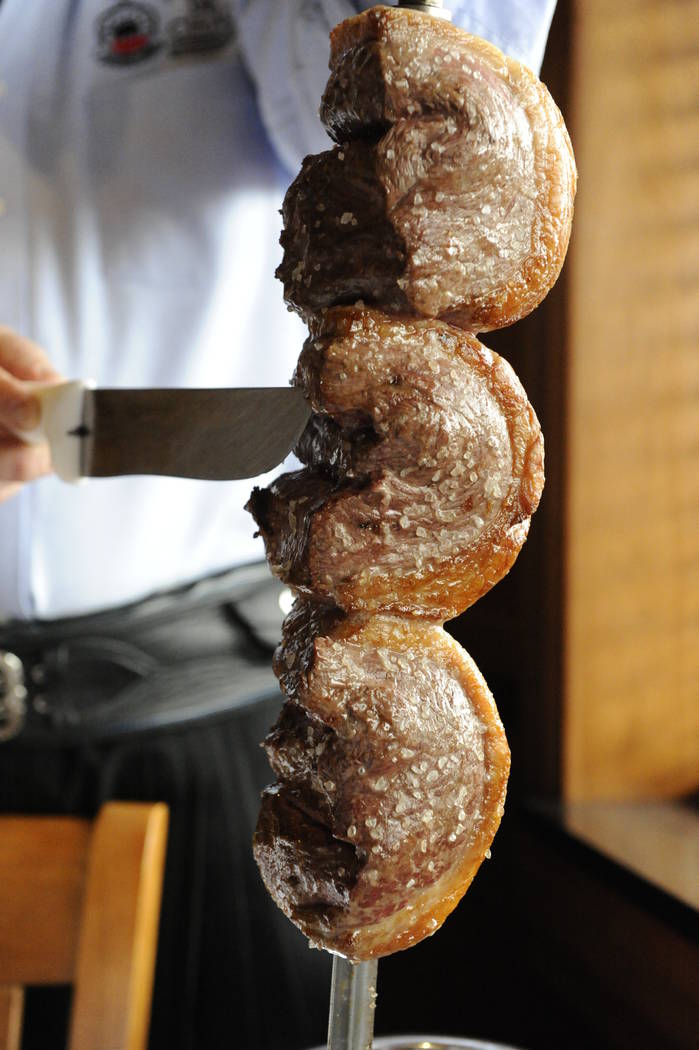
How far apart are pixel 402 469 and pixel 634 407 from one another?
0.86 m

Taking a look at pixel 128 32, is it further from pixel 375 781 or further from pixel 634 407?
pixel 375 781

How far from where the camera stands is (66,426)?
2.17 ft

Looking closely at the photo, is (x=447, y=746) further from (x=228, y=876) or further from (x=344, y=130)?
(x=228, y=876)

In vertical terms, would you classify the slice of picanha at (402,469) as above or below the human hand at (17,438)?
above

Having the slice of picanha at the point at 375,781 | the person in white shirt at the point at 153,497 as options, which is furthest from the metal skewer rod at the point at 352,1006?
the person in white shirt at the point at 153,497

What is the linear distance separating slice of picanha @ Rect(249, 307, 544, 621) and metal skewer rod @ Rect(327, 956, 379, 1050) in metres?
0.18

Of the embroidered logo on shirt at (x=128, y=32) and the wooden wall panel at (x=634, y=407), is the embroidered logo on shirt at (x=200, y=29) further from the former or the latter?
the wooden wall panel at (x=634, y=407)

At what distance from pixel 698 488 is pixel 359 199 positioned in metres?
0.93

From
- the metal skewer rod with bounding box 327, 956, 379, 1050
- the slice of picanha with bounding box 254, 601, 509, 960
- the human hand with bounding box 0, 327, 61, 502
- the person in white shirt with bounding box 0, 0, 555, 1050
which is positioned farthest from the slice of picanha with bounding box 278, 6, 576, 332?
the person in white shirt with bounding box 0, 0, 555, 1050

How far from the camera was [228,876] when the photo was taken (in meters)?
1.12

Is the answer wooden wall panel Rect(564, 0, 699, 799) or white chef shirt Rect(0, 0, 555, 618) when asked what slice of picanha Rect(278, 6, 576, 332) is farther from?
wooden wall panel Rect(564, 0, 699, 799)

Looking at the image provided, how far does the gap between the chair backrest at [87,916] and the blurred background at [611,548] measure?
514 millimetres

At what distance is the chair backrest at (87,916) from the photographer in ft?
2.95

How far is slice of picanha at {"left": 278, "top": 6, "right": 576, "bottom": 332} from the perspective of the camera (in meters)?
0.44
